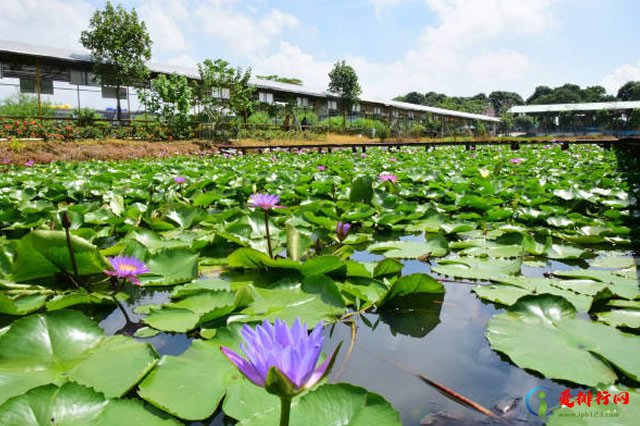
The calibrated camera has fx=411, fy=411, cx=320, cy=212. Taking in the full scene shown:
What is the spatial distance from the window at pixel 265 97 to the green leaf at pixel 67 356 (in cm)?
1984

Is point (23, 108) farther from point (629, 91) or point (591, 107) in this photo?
point (629, 91)

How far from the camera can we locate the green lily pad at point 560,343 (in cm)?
71

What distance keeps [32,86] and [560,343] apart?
19667mm

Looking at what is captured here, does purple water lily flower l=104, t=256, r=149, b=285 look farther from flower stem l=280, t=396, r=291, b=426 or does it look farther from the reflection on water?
flower stem l=280, t=396, r=291, b=426

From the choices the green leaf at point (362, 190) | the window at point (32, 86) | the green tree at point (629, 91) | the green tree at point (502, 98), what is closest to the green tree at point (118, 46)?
the window at point (32, 86)

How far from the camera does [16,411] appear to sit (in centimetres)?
50

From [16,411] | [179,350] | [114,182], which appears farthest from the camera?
[114,182]

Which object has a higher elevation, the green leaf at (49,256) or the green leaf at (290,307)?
the green leaf at (49,256)

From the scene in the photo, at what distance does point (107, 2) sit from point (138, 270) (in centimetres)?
1686

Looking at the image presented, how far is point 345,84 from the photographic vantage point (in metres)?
24.0

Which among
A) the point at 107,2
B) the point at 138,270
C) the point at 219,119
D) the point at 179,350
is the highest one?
the point at 107,2

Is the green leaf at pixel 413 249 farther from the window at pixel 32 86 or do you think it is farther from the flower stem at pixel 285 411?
the window at pixel 32 86

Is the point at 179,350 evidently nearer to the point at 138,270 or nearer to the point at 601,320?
the point at 138,270

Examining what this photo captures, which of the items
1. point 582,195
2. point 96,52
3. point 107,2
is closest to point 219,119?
point 96,52
